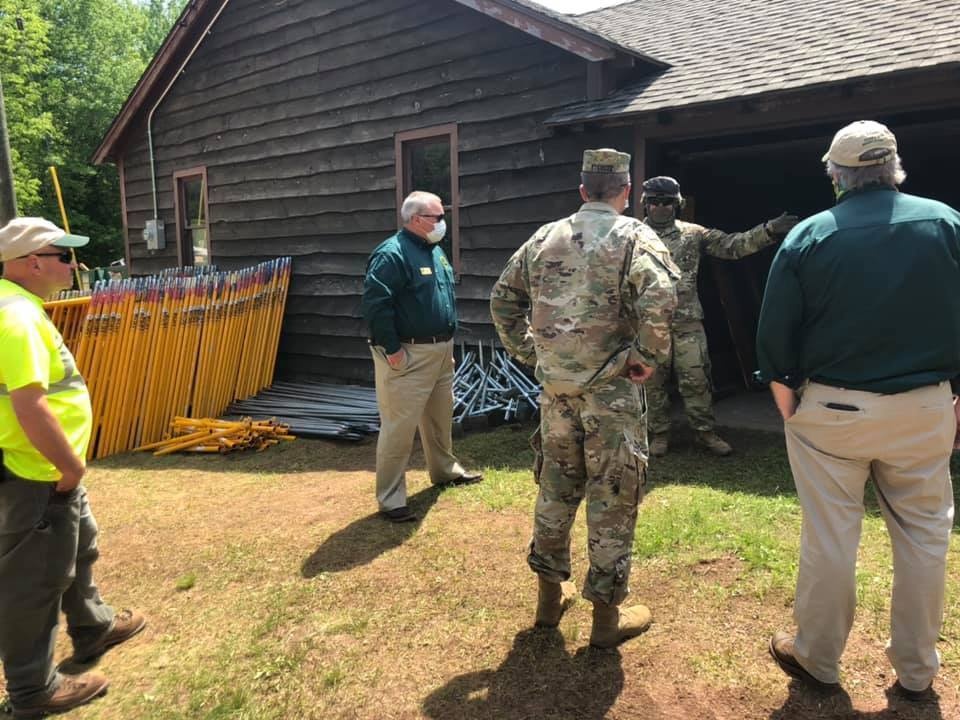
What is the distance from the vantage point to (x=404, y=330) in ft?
15.3

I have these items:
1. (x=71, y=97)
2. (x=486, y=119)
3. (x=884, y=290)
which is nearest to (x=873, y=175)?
(x=884, y=290)

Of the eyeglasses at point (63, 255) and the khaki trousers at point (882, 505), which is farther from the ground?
the eyeglasses at point (63, 255)

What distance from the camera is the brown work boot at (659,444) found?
224 inches

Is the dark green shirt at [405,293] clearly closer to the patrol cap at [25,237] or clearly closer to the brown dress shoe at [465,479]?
the brown dress shoe at [465,479]

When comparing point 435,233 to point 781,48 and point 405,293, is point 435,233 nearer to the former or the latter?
point 405,293

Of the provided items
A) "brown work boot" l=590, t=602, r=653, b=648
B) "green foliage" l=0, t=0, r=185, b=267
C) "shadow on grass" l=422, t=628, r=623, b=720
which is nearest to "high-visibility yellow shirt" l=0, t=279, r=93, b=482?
"shadow on grass" l=422, t=628, r=623, b=720

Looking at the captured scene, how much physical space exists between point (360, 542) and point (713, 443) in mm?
2926

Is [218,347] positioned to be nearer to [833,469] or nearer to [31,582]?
[31,582]

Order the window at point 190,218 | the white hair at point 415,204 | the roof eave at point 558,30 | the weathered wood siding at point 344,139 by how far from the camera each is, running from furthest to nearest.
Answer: the window at point 190,218 → the weathered wood siding at point 344,139 → the roof eave at point 558,30 → the white hair at point 415,204

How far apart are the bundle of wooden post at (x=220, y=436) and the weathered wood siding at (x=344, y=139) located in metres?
2.18

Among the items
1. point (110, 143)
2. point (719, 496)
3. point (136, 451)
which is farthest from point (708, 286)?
point (110, 143)

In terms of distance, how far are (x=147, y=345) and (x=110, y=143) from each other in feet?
21.6

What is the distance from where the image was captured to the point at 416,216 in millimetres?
Answer: 4609

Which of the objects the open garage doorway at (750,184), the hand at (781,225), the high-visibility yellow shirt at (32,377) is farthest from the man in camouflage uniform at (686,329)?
the high-visibility yellow shirt at (32,377)
